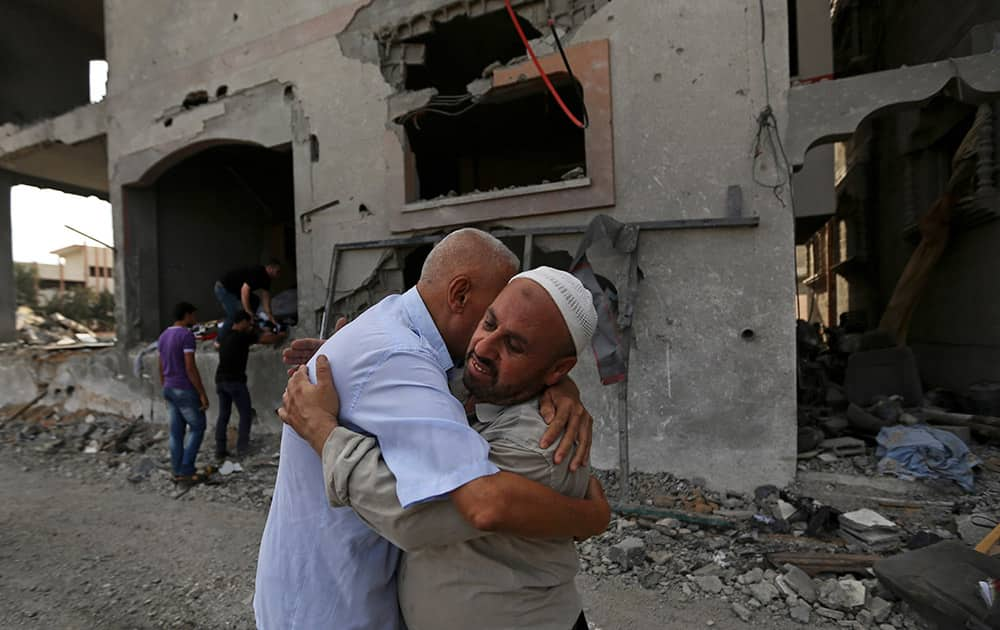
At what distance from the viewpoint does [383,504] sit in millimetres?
902

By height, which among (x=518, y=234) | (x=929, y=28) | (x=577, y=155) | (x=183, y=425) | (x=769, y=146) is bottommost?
(x=183, y=425)

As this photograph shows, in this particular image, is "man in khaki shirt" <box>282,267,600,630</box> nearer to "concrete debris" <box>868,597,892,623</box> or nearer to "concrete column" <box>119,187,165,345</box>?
"concrete debris" <box>868,597,892,623</box>

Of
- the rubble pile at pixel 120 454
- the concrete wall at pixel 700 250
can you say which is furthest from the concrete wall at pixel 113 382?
the concrete wall at pixel 700 250

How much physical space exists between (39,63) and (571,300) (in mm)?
14200

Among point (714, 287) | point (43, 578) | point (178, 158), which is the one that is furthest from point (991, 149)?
point (178, 158)

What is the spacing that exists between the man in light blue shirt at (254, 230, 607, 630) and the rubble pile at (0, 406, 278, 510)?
442 cm

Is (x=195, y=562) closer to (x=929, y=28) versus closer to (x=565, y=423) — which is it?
(x=565, y=423)

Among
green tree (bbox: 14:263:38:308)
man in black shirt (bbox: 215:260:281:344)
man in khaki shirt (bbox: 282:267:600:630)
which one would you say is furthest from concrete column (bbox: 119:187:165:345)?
green tree (bbox: 14:263:38:308)

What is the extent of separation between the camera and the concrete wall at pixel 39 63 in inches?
398

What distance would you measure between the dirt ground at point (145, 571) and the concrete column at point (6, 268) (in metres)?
6.89

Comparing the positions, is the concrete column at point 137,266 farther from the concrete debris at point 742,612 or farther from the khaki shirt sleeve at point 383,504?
the khaki shirt sleeve at point 383,504

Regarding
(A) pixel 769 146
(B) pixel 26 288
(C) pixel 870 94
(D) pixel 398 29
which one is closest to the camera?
(C) pixel 870 94

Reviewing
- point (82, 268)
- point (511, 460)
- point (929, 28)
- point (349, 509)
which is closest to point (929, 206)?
point (929, 28)

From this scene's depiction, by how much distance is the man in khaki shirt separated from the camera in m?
0.99
